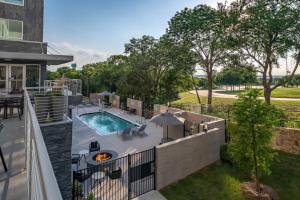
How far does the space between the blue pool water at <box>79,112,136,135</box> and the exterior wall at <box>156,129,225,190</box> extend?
10149mm

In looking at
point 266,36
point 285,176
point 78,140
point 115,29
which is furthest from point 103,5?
point 285,176

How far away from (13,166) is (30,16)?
1534 cm

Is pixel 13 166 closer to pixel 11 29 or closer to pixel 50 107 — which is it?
pixel 50 107

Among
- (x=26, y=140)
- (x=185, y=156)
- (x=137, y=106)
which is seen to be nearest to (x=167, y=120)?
(x=185, y=156)

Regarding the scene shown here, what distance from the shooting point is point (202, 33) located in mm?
27812

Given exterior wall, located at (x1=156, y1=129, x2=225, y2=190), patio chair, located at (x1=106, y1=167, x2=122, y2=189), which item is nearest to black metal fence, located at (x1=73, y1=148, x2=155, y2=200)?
patio chair, located at (x1=106, y1=167, x2=122, y2=189)

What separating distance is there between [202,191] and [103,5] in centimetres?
1863

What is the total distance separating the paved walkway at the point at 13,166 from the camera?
157 inches

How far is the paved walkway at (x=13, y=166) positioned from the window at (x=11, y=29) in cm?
1041

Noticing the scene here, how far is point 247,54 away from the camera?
77.0 feet

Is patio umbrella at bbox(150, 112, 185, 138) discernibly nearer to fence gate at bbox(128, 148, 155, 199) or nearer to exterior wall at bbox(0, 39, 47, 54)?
fence gate at bbox(128, 148, 155, 199)

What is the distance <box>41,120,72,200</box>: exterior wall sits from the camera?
7.17 meters

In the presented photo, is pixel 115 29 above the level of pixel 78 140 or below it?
above

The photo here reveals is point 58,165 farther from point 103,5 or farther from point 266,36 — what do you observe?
point 266,36
